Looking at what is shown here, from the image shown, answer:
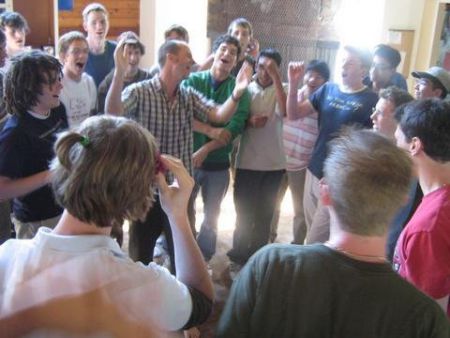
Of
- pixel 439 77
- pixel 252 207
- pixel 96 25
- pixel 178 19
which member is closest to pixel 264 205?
pixel 252 207

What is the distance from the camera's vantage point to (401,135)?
166 cm

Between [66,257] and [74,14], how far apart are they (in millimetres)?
4734

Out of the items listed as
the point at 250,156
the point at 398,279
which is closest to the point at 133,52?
the point at 250,156

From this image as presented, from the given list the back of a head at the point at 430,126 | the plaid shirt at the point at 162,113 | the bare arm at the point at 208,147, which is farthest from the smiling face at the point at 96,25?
the back of a head at the point at 430,126

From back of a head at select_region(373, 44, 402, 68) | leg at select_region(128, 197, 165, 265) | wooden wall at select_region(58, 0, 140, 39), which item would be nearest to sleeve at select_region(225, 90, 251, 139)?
leg at select_region(128, 197, 165, 265)

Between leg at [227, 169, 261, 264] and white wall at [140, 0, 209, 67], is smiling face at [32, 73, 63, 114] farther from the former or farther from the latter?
white wall at [140, 0, 209, 67]

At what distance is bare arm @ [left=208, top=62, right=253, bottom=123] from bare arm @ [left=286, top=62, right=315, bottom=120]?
0.26m

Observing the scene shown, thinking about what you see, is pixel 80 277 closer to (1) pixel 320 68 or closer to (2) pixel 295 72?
(2) pixel 295 72

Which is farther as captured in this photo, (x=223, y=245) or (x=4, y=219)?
(x=223, y=245)

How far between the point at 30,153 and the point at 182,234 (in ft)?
2.83

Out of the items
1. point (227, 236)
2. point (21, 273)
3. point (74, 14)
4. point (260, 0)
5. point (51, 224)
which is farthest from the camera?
point (74, 14)

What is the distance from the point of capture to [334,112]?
252 centimetres

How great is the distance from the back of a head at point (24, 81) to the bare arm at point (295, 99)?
1343 millimetres

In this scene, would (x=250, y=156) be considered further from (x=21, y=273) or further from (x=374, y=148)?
(x=21, y=273)
